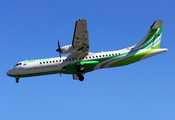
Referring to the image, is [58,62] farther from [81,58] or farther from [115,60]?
[115,60]

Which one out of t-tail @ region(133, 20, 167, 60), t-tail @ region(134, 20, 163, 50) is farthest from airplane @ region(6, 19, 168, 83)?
t-tail @ region(134, 20, 163, 50)

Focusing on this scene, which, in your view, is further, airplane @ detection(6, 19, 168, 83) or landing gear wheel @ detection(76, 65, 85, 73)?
airplane @ detection(6, 19, 168, 83)

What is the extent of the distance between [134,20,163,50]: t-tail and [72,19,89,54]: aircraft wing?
5.76 meters

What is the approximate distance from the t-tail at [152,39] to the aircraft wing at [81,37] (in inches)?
227

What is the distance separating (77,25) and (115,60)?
6356mm

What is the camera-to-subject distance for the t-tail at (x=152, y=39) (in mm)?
27752

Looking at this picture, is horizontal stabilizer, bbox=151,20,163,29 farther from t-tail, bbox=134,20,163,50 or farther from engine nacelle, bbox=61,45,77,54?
engine nacelle, bbox=61,45,77,54

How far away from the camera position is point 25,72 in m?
27.2

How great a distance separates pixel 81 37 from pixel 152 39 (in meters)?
8.60

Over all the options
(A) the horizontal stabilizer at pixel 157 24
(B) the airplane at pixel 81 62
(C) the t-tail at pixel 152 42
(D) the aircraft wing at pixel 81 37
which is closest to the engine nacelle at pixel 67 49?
(D) the aircraft wing at pixel 81 37

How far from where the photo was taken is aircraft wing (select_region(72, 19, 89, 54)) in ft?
76.0

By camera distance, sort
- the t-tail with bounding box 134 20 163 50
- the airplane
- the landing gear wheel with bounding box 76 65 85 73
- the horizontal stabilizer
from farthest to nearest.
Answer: the t-tail with bounding box 134 20 163 50 → the horizontal stabilizer → the airplane → the landing gear wheel with bounding box 76 65 85 73

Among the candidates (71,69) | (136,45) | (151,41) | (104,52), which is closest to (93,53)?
(104,52)

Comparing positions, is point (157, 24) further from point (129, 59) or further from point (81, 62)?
point (81, 62)
